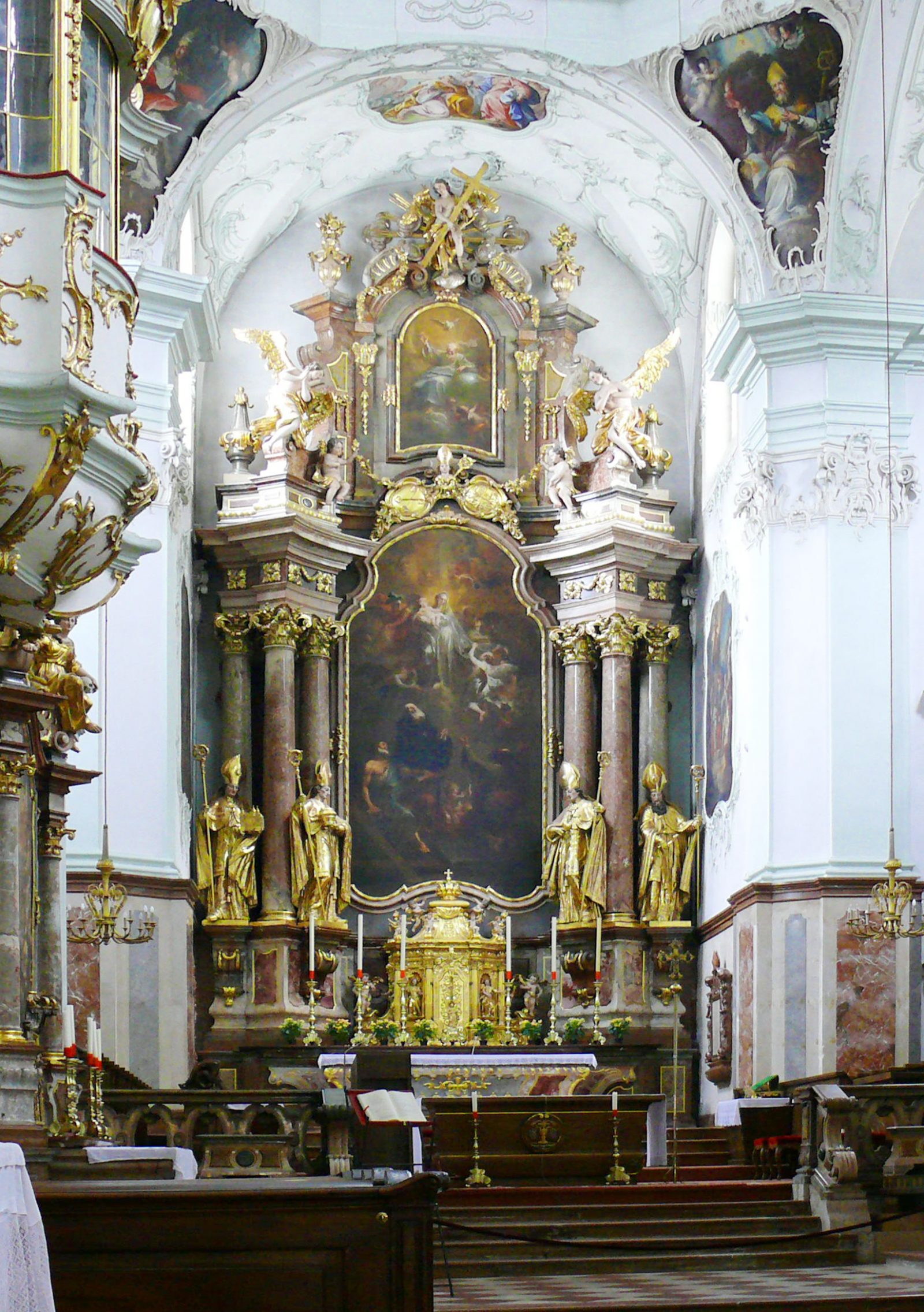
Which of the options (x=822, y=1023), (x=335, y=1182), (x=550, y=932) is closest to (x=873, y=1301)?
(x=335, y=1182)

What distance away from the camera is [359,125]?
77.7ft

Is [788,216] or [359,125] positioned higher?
[359,125]

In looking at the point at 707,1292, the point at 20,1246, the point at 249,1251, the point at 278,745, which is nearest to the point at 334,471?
the point at 278,745

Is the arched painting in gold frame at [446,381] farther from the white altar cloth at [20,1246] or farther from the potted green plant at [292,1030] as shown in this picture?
the white altar cloth at [20,1246]

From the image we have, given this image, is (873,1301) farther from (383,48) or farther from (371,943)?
(383,48)

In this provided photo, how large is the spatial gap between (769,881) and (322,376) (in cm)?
758

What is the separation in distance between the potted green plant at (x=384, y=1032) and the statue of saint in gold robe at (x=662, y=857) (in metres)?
2.91

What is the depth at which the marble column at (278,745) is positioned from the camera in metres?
22.7

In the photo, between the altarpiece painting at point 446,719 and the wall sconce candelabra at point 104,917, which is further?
the altarpiece painting at point 446,719

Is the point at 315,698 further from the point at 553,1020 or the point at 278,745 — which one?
the point at 553,1020

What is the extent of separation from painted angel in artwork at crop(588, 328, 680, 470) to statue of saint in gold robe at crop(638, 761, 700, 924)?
330 centimetres

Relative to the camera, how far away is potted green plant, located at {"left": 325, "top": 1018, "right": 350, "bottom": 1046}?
72.1 feet

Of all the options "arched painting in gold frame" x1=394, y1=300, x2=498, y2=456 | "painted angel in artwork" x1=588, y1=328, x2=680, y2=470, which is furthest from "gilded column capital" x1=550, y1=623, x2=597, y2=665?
"arched painting in gold frame" x1=394, y1=300, x2=498, y2=456

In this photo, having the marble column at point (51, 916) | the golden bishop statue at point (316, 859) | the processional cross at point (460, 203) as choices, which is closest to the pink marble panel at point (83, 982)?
the golden bishop statue at point (316, 859)
